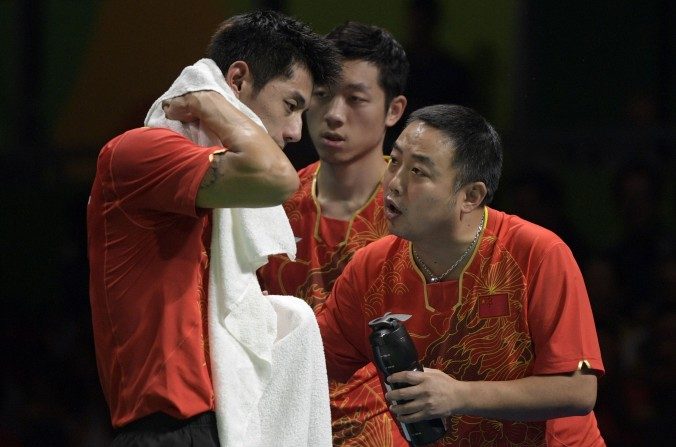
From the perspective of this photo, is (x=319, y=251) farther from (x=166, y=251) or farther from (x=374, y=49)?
(x=166, y=251)

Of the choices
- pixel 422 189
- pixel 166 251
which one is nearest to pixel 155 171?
pixel 166 251

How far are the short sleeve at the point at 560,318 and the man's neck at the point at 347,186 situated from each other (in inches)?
29.0

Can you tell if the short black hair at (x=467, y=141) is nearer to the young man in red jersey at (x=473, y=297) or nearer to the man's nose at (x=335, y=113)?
the young man in red jersey at (x=473, y=297)

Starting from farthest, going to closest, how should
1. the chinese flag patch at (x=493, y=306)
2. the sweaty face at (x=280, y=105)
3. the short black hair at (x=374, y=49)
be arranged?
the short black hair at (x=374, y=49), the chinese flag patch at (x=493, y=306), the sweaty face at (x=280, y=105)

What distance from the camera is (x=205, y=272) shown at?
241 cm

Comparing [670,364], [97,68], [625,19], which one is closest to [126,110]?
[97,68]

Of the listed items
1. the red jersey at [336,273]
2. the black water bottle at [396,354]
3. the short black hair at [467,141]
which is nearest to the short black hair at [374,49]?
the red jersey at [336,273]

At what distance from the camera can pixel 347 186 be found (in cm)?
350

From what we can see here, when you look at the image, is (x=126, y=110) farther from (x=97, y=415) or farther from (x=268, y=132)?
(x=268, y=132)

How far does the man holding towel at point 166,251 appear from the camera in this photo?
2.29 m

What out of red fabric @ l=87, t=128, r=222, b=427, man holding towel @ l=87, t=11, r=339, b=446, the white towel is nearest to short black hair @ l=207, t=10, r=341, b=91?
the white towel

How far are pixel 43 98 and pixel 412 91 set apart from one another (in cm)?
183

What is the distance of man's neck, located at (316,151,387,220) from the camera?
137 inches

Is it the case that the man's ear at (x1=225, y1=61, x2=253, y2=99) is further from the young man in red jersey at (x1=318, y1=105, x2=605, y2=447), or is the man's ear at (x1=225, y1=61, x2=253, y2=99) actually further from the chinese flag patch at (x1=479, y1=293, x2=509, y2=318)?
the chinese flag patch at (x1=479, y1=293, x2=509, y2=318)
